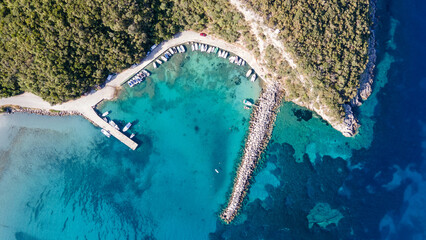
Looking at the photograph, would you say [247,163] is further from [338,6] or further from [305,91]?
[338,6]

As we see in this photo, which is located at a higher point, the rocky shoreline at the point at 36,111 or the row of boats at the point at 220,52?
the row of boats at the point at 220,52

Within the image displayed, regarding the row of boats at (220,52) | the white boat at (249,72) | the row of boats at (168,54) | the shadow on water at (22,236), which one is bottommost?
the shadow on water at (22,236)

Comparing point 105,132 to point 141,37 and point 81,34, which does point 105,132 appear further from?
point 141,37

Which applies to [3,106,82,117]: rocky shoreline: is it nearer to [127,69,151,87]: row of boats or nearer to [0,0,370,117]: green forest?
[0,0,370,117]: green forest

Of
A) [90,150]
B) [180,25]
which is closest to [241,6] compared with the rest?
[180,25]

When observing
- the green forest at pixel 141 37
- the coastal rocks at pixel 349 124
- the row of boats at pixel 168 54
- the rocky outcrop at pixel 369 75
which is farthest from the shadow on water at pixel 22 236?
the rocky outcrop at pixel 369 75

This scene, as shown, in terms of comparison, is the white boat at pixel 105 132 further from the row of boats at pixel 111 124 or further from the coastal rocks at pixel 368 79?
the coastal rocks at pixel 368 79

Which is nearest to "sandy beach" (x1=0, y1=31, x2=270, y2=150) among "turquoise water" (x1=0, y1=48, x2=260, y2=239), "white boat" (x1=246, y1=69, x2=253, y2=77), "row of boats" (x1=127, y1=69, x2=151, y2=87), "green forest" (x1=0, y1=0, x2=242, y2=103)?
"row of boats" (x1=127, y1=69, x2=151, y2=87)
